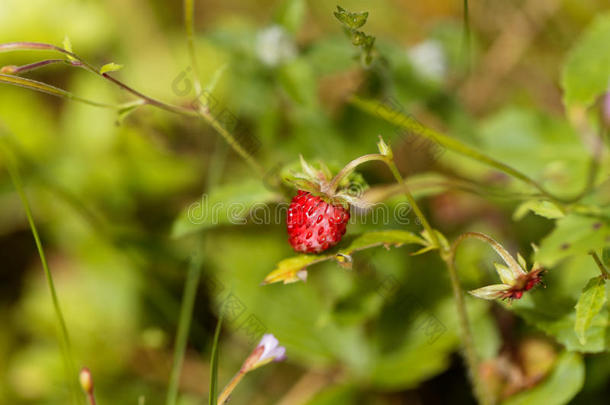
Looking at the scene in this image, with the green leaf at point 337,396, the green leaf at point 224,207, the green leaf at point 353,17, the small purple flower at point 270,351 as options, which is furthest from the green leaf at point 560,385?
the green leaf at point 353,17

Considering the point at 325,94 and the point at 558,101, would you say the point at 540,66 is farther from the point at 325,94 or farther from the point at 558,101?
the point at 325,94

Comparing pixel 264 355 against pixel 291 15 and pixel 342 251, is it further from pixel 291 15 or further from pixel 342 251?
pixel 291 15

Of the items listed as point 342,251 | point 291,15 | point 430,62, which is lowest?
point 342,251

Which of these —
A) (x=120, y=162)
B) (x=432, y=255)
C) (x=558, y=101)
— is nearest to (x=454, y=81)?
(x=558, y=101)

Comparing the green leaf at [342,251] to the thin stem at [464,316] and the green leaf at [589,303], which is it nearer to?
the thin stem at [464,316]

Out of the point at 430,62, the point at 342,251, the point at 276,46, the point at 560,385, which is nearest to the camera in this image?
the point at 342,251

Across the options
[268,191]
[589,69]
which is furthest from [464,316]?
[589,69]
